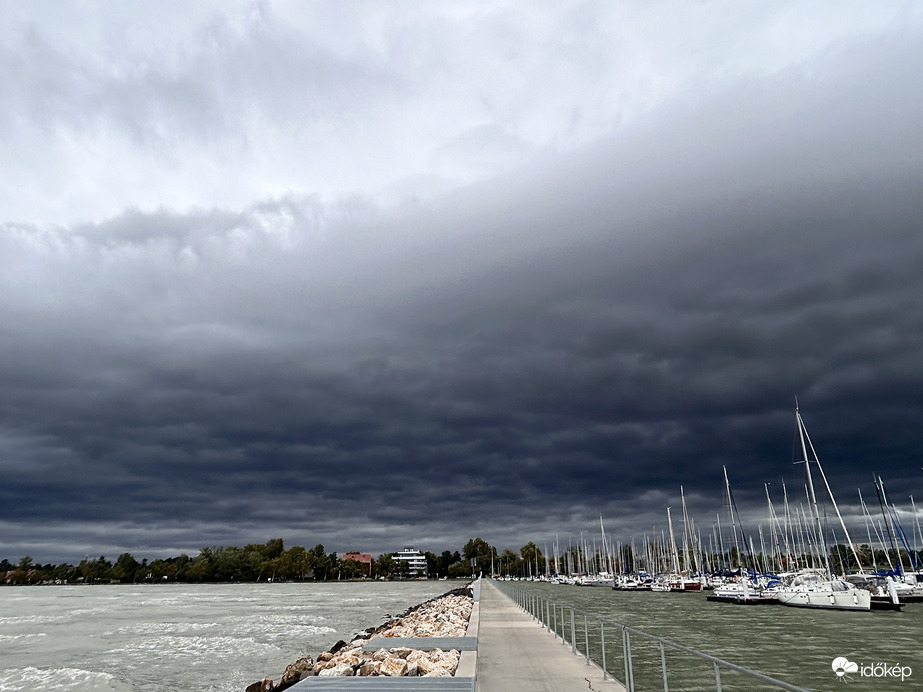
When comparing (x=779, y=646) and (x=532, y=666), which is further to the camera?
(x=779, y=646)

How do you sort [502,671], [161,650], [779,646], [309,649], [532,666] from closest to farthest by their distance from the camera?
[502,671]
[532,666]
[779,646]
[309,649]
[161,650]

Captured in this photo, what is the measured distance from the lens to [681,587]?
3762 inches

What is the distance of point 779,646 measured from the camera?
2827cm

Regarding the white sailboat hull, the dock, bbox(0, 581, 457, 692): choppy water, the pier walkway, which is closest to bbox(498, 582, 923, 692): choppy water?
the white sailboat hull

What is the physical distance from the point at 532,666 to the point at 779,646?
63.9 feet

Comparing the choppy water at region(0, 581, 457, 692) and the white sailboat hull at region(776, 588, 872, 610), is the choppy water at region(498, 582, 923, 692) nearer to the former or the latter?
A: the white sailboat hull at region(776, 588, 872, 610)

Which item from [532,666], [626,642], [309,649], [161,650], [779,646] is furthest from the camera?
[161,650]

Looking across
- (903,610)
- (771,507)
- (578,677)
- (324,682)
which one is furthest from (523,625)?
(771,507)

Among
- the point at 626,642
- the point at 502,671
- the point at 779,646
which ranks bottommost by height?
the point at 779,646

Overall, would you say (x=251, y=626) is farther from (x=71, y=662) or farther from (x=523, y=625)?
(x=523, y=625)

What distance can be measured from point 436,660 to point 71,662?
2411 cm

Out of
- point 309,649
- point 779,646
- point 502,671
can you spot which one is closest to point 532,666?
point 502,671

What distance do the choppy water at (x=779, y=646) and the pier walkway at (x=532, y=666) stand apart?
151 centimetres

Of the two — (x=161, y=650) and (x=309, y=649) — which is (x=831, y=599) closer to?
(x=309, y=649)
